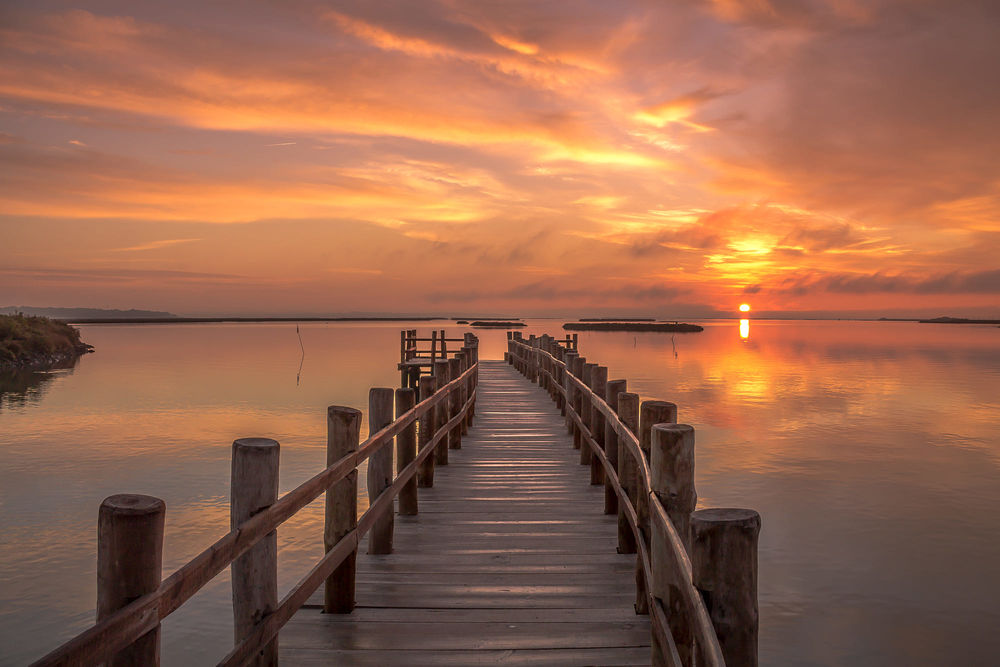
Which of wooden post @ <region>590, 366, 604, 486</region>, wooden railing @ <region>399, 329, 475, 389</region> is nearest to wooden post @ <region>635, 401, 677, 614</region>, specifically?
wooden post @ <region>590, 366, 604, 486</region>

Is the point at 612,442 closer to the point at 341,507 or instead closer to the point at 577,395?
the point at 341,507

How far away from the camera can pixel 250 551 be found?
342 cm

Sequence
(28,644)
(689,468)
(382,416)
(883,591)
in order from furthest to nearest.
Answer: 1. (883,591)
2. (28,644)
3. (382,416)
4. (689,468)

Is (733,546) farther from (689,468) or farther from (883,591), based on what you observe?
(883,591)

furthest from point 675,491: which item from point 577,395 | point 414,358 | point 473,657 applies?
point 414,358

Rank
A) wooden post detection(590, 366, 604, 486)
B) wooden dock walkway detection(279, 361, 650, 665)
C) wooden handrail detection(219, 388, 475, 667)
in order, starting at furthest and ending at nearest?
wooden post detection(590, 366, 604, 486)
wooden dock walkway detection(279, 361, 650, 665)
wooden handrail detection(219, 388, 475, 667)

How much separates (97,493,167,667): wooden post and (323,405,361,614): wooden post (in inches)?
85.8

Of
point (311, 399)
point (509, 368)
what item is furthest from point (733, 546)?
point (311, 399)

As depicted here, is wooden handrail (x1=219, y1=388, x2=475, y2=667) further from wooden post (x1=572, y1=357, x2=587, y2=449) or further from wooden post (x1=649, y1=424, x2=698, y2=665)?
wooden post (x1=572, y1=357, x2=587, y2=449)

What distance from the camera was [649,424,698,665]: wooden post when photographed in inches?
140

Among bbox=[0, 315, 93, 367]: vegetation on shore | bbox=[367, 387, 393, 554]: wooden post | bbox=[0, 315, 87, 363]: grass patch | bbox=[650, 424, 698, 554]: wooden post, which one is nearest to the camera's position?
bbox=[650, 424, 698, 554]: wooden post

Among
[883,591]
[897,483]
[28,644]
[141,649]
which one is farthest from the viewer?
[897,483]

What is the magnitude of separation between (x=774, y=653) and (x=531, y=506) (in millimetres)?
3693

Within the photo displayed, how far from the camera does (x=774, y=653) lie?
8414mm
